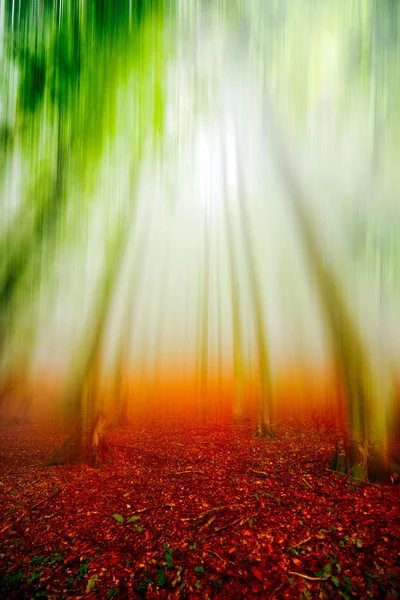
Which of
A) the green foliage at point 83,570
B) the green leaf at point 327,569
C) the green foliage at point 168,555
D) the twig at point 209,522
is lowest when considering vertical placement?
the green foliage at point 83,570

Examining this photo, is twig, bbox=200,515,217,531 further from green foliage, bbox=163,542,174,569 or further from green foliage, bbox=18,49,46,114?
green foliage, bbox=18,49,46,114

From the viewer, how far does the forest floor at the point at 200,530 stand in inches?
134

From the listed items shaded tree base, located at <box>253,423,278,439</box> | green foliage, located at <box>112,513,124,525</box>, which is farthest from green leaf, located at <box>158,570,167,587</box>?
shaded tree base, located at <box>253,423,278,439</box>

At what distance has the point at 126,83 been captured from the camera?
581 centimetres

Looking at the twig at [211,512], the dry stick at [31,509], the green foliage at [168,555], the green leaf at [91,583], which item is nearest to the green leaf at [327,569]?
the twig at [211,512]

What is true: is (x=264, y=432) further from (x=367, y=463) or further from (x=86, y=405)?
(x=86, y=405)

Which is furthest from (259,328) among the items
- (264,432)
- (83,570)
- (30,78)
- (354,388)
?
(30,78)

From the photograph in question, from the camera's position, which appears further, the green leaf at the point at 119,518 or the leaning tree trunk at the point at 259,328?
the leaning tree trunk at the point at 259,328

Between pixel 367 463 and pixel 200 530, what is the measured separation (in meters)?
3.17

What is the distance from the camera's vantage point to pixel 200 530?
429cm

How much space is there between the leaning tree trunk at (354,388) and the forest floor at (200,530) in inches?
13.0

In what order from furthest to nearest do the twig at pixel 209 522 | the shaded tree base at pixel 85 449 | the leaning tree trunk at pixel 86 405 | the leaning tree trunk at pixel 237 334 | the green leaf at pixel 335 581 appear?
the leaning tree trunk at pixel 237 334 → the shaded tree base at pixel 85 449 → the leaning tree trunk at pixel 86 405 → the twig at pixel 209 522 → the green leaf at pixel 335 581

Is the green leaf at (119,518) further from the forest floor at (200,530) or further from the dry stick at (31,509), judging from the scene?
the dry stick at (31,509)

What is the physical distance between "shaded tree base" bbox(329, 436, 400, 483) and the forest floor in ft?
0.64
